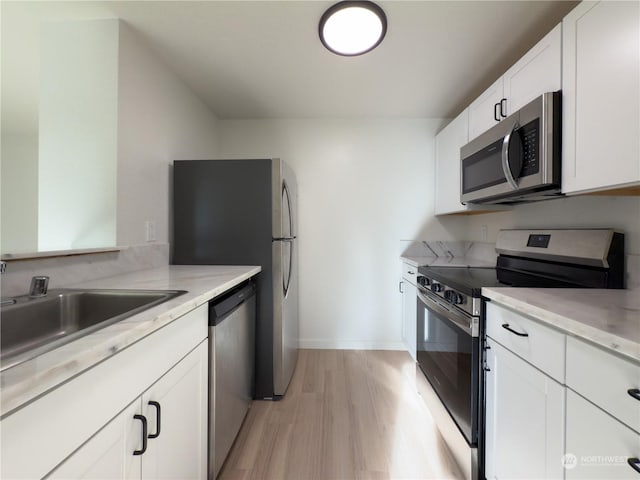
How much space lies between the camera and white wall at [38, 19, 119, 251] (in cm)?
143

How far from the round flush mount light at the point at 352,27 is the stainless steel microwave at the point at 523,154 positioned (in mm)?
847

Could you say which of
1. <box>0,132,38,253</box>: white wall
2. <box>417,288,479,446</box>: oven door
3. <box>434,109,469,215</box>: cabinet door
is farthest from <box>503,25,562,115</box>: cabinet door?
<box>0,132,38,253</box>: white wall

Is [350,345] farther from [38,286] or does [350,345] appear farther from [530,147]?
[38,286]

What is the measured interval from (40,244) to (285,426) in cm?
168

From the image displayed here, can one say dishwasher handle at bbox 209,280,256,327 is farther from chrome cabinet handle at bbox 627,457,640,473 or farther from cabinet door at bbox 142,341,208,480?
chrome cabinet handle at bbox 627,457,640,473

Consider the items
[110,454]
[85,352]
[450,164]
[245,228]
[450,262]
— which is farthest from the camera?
[450,164]

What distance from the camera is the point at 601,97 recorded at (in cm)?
101

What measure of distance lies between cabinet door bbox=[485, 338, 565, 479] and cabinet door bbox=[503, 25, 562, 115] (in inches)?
47.2

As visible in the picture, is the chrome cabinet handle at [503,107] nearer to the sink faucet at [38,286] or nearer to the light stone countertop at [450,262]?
the light stone countertop at [450,262]

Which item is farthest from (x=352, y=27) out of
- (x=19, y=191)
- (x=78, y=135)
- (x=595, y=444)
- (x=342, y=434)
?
(x=19, y=191)

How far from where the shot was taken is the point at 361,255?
2.74 metres

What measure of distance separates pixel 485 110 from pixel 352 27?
995 mm

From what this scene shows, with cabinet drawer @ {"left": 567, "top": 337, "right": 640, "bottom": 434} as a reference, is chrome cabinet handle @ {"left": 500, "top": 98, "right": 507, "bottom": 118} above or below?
above

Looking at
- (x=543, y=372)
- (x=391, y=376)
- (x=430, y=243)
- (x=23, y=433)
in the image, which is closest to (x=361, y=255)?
(x=430, y=243)
